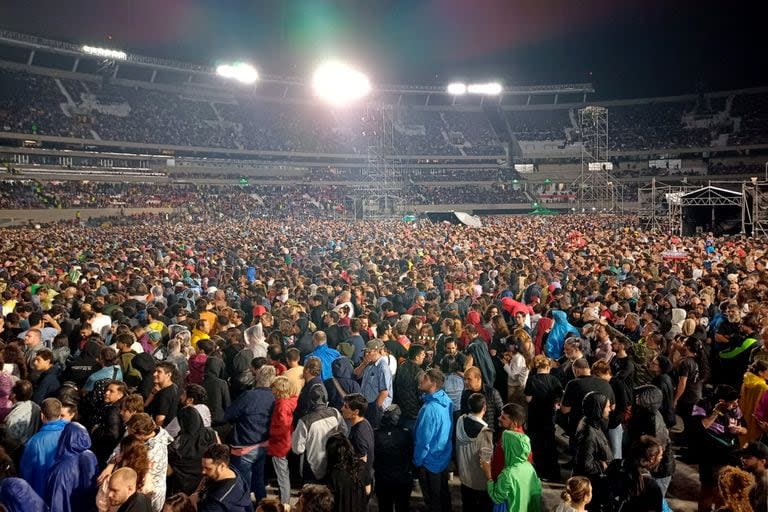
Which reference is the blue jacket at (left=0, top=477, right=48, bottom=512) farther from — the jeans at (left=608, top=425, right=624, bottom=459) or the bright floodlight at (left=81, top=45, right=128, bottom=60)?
the bright floodlight at (left=81, top=45, right=128, bottom=60)

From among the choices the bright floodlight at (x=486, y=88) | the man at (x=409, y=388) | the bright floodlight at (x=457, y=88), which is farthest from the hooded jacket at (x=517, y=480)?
the bright floodlight at (x=486, y=88)

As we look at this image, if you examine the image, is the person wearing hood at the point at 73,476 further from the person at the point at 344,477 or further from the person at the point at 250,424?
the person at the point at 344,477

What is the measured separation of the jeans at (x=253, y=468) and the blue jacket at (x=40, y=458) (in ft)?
5.13

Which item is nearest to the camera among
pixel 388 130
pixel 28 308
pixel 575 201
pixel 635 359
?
pixel 635 359

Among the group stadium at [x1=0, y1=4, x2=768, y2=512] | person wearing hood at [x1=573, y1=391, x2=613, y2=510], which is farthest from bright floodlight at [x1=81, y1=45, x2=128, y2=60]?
person wearing hood at [x1=573, y1=391, x2=613, y2=510]

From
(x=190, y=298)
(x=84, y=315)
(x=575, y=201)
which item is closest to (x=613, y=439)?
(x=84, y=315)

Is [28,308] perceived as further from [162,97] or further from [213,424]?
[162,97]

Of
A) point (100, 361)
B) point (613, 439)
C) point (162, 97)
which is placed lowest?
point (613, 439)

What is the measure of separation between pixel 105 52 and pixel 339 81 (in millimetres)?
24392

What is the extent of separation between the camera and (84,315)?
343 inches

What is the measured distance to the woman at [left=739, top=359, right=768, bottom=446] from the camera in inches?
201

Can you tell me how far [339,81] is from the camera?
67.6 meters

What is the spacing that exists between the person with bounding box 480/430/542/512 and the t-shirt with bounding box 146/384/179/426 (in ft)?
9.77

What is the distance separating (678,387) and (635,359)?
0.67 meters
